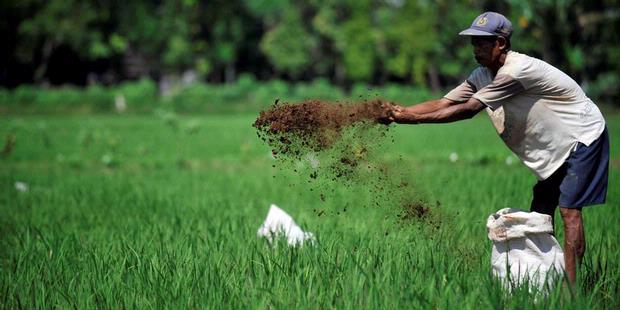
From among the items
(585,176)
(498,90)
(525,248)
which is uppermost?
(498,90)

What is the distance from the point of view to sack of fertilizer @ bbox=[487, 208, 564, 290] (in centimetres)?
323

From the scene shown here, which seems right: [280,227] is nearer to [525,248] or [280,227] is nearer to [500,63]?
[525,248]

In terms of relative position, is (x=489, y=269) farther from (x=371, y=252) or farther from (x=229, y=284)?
(x=229, y=284)

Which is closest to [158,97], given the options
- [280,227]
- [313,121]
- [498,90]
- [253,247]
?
[280,227]

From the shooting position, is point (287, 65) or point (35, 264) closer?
point (35, 264)

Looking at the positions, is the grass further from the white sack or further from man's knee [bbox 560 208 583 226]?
man's knee [bbox 560 208 583 226]

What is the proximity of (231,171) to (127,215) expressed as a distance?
13.7 feet

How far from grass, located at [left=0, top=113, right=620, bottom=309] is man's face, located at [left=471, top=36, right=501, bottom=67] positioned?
2.20 ft

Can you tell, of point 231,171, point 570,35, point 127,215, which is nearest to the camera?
point 127,215

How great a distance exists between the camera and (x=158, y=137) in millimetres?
17281

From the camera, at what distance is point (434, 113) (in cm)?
332

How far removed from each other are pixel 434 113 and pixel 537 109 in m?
0.49

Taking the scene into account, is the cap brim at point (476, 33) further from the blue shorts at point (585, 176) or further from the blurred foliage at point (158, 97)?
the blurred foliage at point (158, 97)

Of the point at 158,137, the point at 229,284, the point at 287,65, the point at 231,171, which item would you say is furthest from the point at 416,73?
the point at 229,284
